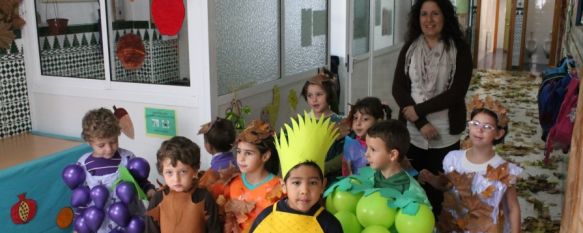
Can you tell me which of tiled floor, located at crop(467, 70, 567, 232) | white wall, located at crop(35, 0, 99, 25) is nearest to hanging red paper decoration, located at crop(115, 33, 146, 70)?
white wall, located at crop(35, 0, 99, 25)

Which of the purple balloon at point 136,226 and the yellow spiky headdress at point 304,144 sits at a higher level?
the yellow spiky headdress at point 304,144

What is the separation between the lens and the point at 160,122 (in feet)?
9.78

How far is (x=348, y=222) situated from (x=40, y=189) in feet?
5.71

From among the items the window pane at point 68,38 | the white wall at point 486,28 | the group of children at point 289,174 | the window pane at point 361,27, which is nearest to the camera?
the group of children at point 289,174

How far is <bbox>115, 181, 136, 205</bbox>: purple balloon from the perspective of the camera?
2.42 m

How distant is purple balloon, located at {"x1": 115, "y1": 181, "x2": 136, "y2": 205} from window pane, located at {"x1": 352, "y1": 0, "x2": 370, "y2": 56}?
277cm

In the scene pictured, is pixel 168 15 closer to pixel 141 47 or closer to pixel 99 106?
pixel 141 47

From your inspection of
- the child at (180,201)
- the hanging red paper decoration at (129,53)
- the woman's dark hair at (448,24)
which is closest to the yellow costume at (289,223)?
the child at (180,201)

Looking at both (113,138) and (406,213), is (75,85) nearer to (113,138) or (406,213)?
(113,138)

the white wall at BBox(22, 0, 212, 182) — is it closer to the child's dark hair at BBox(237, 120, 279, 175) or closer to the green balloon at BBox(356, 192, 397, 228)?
the child's dark hair at BBox(237, 120, 279, 175)

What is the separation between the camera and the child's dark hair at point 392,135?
6.95ft

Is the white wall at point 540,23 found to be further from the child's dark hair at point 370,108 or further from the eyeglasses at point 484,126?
the eyeglasses at point 484,126

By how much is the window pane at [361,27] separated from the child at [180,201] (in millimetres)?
2807

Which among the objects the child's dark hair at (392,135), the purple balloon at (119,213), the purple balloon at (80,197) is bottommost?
the purple balloon at (119,213)
